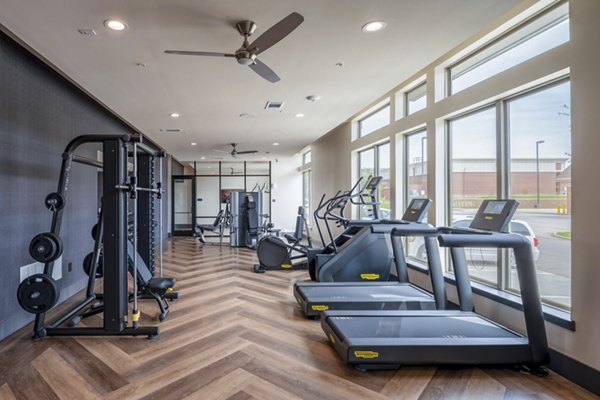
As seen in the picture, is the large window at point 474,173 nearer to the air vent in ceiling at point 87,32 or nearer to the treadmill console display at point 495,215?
the treadmill console display at point 495,215

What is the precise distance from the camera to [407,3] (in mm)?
2619

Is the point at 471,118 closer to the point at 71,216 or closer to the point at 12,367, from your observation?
the point at 12,367

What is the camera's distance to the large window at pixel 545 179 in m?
2.89

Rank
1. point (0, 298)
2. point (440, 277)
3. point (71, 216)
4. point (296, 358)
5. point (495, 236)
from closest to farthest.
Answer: point (495, 236) < point (296, 358) < point (0, 298) < point (440, 277) < point (71, 216)

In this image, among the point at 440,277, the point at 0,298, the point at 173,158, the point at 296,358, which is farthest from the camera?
the point at 173,158

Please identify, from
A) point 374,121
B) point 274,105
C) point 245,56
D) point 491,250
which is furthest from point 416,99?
point 245,56

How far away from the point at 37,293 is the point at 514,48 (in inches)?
205

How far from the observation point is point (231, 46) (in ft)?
10.8

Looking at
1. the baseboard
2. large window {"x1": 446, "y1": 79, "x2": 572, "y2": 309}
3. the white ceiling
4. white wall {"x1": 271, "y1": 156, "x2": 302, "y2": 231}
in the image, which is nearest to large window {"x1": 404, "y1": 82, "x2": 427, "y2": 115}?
the white ceiling

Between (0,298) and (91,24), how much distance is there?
2.66 meters

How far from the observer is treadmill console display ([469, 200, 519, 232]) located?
2664 mm

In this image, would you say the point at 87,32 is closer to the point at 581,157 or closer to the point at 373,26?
the point at 373,26

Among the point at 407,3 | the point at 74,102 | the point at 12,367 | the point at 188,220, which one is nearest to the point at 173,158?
the point at 188,220

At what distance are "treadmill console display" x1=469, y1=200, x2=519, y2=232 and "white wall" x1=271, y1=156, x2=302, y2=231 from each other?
10.5 metres
